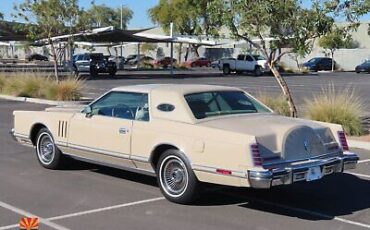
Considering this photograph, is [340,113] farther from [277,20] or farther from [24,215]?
[24,215]

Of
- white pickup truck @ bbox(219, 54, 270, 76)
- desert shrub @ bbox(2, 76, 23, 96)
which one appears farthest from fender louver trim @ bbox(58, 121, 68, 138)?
white pickup truck @ bbox(219, 54, 270, 76)

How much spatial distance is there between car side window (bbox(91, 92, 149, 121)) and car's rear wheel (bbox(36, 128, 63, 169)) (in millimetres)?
995

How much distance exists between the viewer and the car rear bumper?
645 cm

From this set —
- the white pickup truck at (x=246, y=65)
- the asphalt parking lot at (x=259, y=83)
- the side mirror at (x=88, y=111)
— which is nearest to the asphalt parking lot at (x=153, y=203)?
the side mirror at (x=88, y=111)

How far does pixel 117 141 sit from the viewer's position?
796 cm

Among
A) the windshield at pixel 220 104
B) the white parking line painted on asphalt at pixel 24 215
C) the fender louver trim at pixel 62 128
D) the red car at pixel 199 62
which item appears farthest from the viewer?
the red car at pixel 199 62

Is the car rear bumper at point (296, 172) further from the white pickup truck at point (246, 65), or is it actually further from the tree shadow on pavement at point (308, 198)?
the white pickup truck at point (246, 65)

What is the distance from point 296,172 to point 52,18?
19.7 metres

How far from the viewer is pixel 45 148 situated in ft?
30.7

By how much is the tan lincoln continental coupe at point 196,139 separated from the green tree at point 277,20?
525cm

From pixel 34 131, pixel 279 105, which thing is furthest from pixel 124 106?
pixel 279 105

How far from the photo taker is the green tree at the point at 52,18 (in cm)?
2467

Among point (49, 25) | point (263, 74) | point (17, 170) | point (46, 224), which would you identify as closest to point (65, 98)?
point (49, 25)

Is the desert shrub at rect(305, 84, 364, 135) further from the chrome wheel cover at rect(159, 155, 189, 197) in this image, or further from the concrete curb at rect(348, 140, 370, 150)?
the chrome wheel cover at rect(159, 155, 189, 197)
